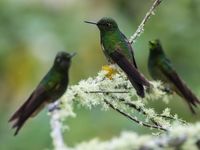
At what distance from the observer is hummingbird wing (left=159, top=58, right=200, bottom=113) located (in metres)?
2.17

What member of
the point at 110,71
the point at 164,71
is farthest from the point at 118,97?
the point at 164,71

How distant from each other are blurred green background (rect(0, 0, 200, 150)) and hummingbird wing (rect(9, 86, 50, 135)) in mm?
3266

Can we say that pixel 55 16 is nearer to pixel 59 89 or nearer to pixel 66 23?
pixel 66 23

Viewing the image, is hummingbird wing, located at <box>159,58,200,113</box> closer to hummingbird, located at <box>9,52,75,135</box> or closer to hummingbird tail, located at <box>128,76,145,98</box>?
hummingbird tail, located at <box>128,76,145,98</box>

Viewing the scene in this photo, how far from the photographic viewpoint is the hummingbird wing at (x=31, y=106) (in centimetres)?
209

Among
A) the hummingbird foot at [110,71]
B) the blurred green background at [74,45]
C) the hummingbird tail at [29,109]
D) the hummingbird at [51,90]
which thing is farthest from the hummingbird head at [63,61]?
the blurred green background at [74,45]

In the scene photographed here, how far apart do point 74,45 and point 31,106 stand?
177 inches

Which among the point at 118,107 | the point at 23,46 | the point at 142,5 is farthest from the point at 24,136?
the point at 118,107

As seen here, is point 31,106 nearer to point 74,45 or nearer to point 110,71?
point 110,71

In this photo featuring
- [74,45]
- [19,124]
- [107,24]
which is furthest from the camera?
[74,45]

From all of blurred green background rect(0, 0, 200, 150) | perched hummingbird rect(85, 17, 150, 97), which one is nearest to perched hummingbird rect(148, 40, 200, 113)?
perched hummingbird rect(85, 17, 150, 97)

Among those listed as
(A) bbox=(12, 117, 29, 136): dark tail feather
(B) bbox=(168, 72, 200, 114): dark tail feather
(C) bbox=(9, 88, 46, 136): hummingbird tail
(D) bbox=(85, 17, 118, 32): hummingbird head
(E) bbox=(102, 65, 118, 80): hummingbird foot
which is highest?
(D) bbox=(85, 17, 118, 32): hummingbird head

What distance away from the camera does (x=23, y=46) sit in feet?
21.5

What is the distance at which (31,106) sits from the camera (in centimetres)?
211
